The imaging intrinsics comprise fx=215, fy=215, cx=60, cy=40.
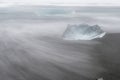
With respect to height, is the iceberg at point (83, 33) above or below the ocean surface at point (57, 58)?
above

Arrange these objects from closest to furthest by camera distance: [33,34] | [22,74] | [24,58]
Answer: [22,74]
[24,58]
[33,34]

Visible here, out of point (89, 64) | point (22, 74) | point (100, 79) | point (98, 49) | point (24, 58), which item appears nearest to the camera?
point (100, 79)

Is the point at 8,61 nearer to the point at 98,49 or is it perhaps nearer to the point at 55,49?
the point at 55,49

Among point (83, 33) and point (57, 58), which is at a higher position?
point (83, 33)

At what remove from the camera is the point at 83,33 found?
12398mm

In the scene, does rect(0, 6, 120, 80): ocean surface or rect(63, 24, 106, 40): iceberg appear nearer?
rect(0, 6, 120, 80): ocean surface

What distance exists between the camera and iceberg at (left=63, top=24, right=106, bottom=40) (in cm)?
1184

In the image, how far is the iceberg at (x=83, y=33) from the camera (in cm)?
1184

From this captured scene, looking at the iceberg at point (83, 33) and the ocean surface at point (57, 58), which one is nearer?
the ocean surface at point (57, 58)

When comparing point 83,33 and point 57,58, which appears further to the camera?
point 83,33

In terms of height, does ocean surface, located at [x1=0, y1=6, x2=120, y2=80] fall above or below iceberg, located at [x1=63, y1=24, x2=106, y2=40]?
below

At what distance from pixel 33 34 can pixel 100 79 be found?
7560 millimetres

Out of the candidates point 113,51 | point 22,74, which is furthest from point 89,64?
point 22,74

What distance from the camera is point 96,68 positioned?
788 centimetres
